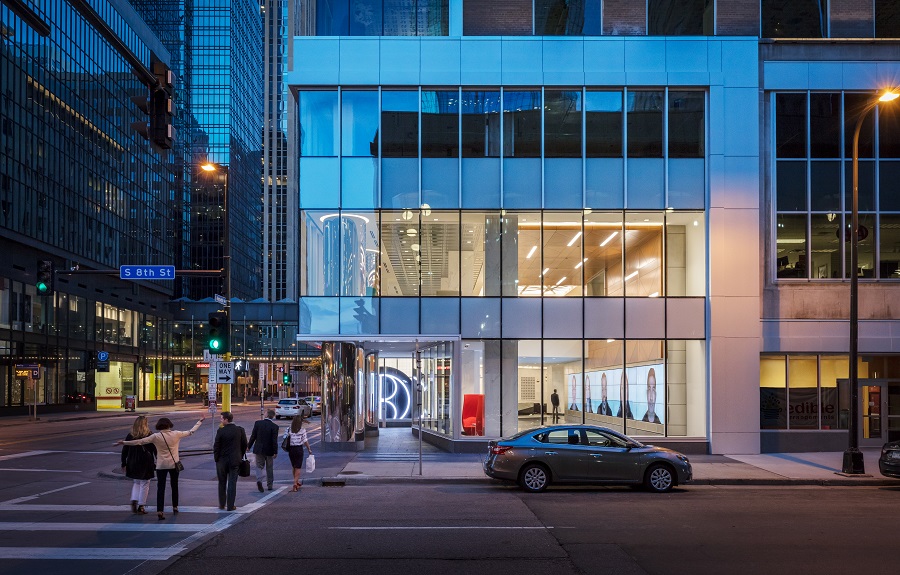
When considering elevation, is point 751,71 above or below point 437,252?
above

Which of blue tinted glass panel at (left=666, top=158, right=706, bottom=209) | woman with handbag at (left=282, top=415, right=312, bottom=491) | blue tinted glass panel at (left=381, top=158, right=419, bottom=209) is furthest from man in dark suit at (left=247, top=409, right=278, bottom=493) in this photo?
blue tinted glass panel at (left=666, top=158, right=706, bottom=209)

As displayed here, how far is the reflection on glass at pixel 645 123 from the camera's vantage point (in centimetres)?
2395

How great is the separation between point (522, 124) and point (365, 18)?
5.89 m

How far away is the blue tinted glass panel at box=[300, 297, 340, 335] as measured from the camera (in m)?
24.0

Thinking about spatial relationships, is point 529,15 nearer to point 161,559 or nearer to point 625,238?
point 625,238

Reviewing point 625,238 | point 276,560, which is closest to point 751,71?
point 625,238

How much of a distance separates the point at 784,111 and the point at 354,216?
13.7 metres

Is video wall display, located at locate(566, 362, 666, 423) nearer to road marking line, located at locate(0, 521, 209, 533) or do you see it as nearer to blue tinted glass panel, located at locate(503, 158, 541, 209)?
blue tinted glass panel, located at locate(503, 158, 541, 209)

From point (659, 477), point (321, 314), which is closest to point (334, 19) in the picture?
point (321, 314)

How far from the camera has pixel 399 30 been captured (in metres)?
24.2

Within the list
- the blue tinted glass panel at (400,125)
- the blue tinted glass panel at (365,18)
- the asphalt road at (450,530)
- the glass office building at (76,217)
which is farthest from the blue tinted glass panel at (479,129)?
the glass office building at (76,217)

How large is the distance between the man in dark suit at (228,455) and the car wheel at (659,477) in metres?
8.40

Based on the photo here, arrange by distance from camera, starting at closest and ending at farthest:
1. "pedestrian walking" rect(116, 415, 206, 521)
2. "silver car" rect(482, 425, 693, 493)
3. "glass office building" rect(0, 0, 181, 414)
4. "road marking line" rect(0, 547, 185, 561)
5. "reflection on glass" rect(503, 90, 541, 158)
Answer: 1. "road marking line" rect(0, 547, 185, 561)
2. "pedestrian walking" rect(116, 415, 206, 521)
3. "silver car" rect(482, 425, 693, 493)
4. "reflection on glass" rect(503, 90, 541, 158)
5. "glass office building" rect(0, 0, 181, 414)

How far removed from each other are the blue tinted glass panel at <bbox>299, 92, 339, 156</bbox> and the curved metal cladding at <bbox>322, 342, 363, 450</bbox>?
6109 millimetres
